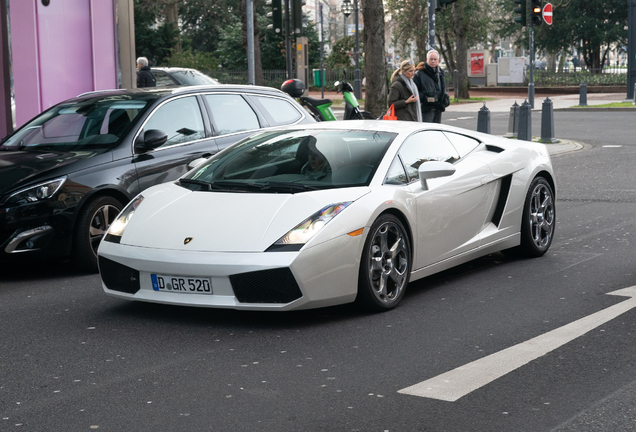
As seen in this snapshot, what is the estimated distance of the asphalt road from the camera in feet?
12.6

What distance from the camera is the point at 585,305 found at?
19.2 ft

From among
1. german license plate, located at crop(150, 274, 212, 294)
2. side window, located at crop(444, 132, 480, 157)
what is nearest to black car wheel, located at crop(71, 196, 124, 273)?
german license plate, located at crop(150, 274, 212, 294)

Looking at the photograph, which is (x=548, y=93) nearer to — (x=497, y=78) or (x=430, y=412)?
(x=497, y=78)

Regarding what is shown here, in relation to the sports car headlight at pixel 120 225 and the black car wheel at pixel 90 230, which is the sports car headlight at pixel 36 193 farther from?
the sports car headlight at pixel 120 225

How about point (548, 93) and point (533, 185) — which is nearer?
point (533, 185)

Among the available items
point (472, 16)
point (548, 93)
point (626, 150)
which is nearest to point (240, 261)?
point (626, 150)

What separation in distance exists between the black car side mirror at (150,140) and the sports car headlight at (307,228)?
277 centimetres

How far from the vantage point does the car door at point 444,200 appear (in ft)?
20.1

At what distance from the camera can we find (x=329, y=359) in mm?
4695

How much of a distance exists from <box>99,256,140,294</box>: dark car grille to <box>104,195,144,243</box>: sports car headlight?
15 cm

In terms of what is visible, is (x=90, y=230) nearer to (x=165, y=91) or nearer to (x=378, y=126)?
(x=165, y=91)

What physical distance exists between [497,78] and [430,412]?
1960 inches

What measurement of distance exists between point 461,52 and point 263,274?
134ft

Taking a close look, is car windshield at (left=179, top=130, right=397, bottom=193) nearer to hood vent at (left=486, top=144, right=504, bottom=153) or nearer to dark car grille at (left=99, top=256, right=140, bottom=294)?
dark car grille at (left=99, top=256, right=140, bottom=294)
